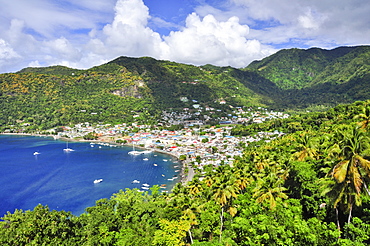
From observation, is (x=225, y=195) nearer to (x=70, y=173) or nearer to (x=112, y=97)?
(x=70, y=173)

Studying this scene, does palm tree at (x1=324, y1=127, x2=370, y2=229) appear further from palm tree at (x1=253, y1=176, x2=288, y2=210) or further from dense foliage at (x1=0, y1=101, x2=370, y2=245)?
palm tree at (x1=253, y1=176, x2=288, y2=210)

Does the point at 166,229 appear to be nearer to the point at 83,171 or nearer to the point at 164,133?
the point at 83,171

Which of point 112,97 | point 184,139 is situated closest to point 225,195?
point 184,139

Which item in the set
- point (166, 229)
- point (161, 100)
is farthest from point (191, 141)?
point (161, 100)

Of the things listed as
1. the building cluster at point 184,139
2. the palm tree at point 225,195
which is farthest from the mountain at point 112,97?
the palm tree at point 225,195

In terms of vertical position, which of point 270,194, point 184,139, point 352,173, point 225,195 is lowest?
point 184,139

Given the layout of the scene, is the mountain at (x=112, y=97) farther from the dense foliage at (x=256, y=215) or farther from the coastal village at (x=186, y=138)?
the dense foliage at (x=256, y=215)
